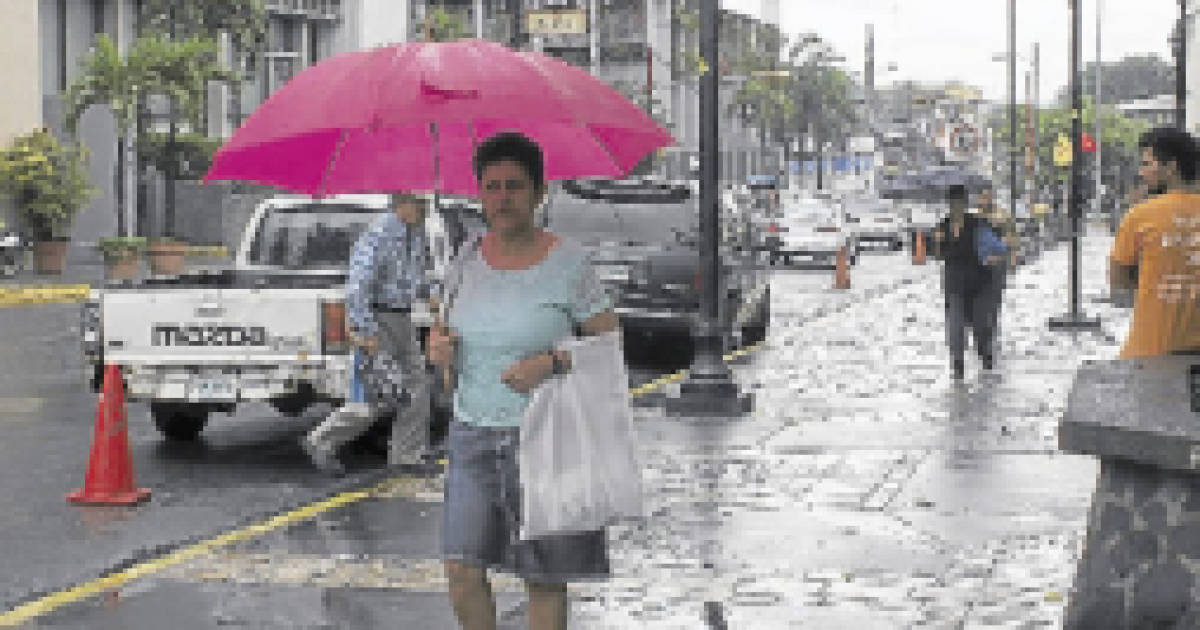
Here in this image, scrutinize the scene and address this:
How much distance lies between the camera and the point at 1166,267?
8.26m

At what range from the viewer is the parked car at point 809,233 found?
46.8 metres

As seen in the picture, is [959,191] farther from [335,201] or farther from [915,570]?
[915,570]

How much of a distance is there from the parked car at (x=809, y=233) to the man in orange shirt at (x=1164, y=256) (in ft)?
123

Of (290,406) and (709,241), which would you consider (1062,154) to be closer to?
(709,241)

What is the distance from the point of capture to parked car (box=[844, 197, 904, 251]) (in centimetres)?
6406

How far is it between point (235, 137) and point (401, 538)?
3205 millimetres

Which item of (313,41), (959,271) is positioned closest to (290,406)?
(959,271)

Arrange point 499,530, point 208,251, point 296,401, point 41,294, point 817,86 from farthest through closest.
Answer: point 817,86 < point 208,251 < point 41,294 < point 296,401 < point 499,530

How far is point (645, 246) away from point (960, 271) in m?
3.60

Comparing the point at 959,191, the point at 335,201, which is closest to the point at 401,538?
the point at 335,201

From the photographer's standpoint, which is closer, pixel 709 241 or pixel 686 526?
pixel 686 526

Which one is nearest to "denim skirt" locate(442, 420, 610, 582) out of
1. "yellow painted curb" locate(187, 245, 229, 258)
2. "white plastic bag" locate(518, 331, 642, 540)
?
"white plastic bag" locate(518, 331, 642, 540)

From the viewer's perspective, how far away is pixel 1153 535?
259 inches

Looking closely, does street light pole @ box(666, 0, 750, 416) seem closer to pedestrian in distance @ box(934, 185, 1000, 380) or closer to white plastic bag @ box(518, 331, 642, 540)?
pedestrian in distance @ box(934, 185, 1000, 380)
